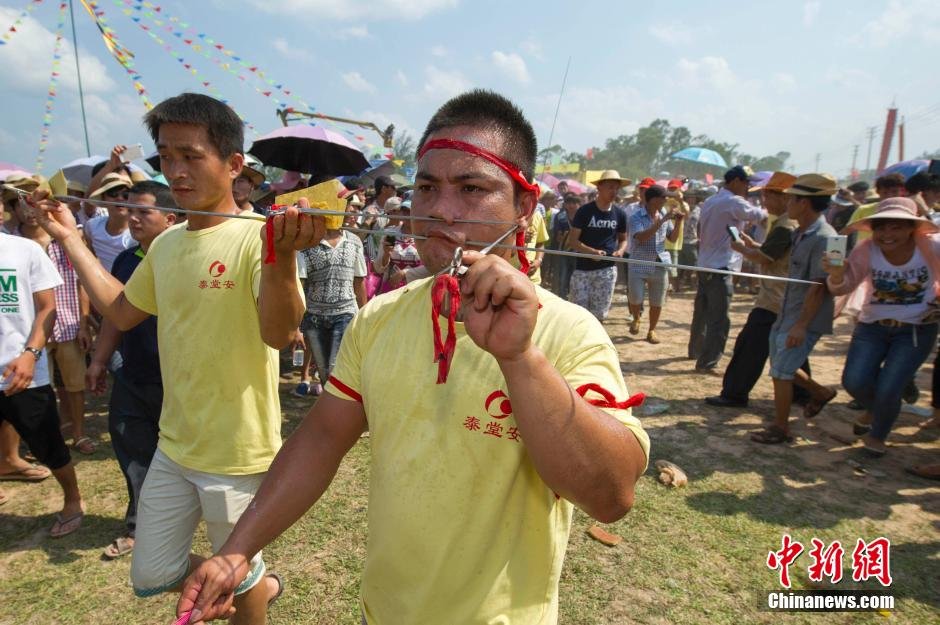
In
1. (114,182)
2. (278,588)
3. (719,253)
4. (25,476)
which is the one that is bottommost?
(25,476)

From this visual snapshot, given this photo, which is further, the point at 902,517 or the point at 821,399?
the point at 821,399

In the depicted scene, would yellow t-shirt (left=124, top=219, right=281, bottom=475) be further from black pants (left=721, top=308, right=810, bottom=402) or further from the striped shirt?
black pants (left=721, top=308, right=810, bottom=402)

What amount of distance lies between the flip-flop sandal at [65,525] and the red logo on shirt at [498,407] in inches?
156

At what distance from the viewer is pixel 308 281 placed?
5680 mm

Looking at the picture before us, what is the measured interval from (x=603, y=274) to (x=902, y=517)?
4295 mm

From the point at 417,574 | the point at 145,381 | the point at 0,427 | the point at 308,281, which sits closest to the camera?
the point at 417,574

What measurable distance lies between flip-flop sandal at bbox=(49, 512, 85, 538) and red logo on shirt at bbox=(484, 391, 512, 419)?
396cm

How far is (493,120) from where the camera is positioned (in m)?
1.55

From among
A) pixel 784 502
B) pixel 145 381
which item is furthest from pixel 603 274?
pixel 145 381

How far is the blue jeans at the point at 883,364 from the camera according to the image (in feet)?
15.1

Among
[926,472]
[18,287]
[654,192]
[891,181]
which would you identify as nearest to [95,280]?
[18,287]

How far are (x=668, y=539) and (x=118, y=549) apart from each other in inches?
145

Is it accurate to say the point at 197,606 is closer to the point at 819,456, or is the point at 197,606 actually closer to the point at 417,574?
the point at 417,574

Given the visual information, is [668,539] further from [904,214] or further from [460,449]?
[904,214]
